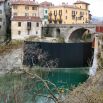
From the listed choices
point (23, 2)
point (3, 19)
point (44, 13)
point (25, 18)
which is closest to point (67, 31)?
point (25, 18)

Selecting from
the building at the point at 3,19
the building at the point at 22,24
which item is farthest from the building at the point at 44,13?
the building at the point at 3,19

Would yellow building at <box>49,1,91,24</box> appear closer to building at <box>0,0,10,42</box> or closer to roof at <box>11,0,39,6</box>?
roof at <box>11,0,39,6</box>

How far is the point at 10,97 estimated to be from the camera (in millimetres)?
14594

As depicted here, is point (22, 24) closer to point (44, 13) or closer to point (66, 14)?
point (44, 13)

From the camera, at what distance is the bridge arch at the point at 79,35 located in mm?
56169

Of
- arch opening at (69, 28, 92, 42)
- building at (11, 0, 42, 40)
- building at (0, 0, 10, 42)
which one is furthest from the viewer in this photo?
arch opening at (69, 28, 92, 42)

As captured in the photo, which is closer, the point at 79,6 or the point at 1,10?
the point at 1,10

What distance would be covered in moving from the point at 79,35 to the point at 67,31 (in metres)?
2.92

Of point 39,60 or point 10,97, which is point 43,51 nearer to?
point 39,60

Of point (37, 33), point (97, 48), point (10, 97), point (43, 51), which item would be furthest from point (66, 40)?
point (10, 97)

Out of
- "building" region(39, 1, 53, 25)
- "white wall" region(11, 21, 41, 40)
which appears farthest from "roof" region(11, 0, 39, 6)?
"white wall" region(11, 21, 41, 40)

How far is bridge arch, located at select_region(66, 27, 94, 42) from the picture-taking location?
56.2m

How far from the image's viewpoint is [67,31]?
57.0 meters

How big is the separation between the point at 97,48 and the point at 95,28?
726 cm
